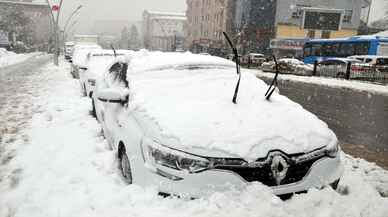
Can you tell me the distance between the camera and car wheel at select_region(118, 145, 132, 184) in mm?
3690

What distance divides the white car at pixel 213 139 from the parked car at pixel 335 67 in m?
20.0

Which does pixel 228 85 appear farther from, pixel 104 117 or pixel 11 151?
pixel 11 151

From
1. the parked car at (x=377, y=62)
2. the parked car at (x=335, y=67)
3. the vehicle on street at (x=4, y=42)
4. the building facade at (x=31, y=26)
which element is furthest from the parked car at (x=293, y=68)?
the building facade at (x=31, y=26)

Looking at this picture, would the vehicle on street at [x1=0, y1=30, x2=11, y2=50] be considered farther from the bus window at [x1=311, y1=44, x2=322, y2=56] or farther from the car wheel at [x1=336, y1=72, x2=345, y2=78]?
the car wheel at [x1=336, y1=72, x2=345, y2=78]

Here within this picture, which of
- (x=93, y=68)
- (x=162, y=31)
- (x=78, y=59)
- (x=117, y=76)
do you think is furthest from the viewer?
(x=162, y=31)

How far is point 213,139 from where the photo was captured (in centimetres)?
310

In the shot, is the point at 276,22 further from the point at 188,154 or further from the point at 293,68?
the point at 188,154

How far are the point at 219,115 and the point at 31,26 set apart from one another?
8158 centimetres

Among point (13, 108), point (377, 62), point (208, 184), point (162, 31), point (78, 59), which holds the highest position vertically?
point (162, 31)

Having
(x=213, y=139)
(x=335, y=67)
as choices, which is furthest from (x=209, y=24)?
(x=213, y=139)

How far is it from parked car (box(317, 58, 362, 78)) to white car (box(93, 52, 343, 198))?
19998 millimetres

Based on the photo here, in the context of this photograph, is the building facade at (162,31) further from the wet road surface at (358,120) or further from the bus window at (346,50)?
the wet road surface at (358,120)

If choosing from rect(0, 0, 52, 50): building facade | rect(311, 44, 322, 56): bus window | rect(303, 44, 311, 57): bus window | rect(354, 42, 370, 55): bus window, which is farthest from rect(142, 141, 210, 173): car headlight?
rect(0, 0, 52, 50): building facade

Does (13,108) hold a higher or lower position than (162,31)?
lower
